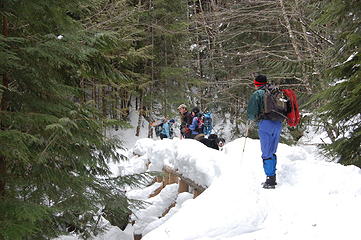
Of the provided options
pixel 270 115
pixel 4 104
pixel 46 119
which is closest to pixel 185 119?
pixel 270 115

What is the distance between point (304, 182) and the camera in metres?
5.83

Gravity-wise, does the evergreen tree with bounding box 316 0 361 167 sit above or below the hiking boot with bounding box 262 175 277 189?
above

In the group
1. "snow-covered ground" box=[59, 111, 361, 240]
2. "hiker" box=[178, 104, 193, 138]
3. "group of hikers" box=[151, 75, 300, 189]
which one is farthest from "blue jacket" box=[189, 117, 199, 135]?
"group of hikers" box=[151, 75, 300, 189]

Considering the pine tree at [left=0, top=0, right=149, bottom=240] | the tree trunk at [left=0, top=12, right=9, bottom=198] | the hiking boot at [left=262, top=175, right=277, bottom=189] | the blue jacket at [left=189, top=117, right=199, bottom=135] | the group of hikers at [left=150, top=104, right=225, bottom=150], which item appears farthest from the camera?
the blue jacket at [left=189, top=117, right=199, bottom=135]

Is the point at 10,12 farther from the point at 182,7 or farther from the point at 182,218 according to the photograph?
the point at 182,7

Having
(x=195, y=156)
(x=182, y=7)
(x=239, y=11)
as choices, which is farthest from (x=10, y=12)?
(x=182, y=7)

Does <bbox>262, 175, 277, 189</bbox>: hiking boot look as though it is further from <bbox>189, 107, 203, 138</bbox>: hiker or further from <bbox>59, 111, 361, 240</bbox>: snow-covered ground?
<bbox>189, 107, 203, 138</bbox>: hiker

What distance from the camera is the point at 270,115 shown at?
19.9 feet

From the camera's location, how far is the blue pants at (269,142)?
19.7ft

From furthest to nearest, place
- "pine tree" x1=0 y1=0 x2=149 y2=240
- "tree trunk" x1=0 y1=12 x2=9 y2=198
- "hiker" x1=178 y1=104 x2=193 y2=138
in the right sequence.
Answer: "hiker" x1=178 y1=104 x2=193 y2=138 → "tree trunk" x1=0 y1=12 x2=9 y2=198 → "pine tree" x1=0 y1=0 x2=149 y2=240

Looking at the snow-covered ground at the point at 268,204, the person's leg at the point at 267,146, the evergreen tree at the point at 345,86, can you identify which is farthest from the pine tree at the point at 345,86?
the person's leg at the point at 267,146

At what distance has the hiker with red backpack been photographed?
6000 mm

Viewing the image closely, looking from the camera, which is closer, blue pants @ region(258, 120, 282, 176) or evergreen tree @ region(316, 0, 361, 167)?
blue pants @ region(258, 120, 282, 176)

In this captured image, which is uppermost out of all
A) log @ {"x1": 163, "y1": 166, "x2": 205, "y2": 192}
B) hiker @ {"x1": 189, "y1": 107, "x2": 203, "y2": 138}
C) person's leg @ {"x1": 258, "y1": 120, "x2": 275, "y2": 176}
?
hiker @ {"x1": 189, "y1": 107, "x2": 203, "y2": 138}
